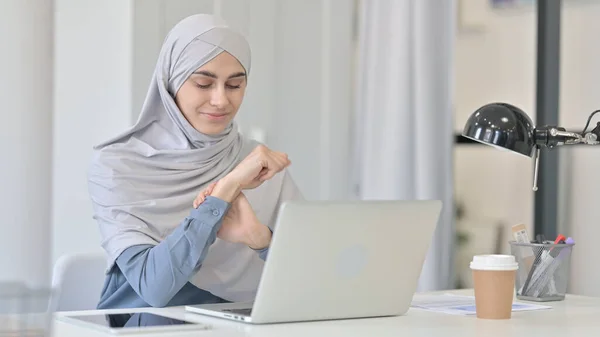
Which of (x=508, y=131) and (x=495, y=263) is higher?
(x=508, y=131)

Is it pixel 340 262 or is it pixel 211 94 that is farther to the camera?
pixel 211 94

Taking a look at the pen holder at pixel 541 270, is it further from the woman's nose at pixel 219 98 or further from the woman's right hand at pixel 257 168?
the woman's nose at pixel 219 98

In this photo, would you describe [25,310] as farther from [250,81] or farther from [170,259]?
[250,81]

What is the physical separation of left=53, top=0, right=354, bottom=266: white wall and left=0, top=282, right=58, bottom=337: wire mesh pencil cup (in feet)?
6.79

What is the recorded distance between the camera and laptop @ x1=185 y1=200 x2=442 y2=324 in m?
1.46

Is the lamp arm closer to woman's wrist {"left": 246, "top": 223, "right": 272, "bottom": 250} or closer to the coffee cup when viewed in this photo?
the coffee cup

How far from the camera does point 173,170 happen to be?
7.19 ft

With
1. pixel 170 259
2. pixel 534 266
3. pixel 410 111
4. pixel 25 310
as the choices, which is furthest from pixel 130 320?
pixel 410 111

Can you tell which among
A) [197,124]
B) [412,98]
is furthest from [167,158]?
[412,98]

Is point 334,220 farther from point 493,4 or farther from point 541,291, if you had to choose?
point 493,4

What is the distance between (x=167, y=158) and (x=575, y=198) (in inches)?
83.9

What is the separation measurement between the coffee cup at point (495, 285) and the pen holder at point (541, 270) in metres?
0.28

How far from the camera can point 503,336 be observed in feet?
4.71

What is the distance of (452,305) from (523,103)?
2796 mm
